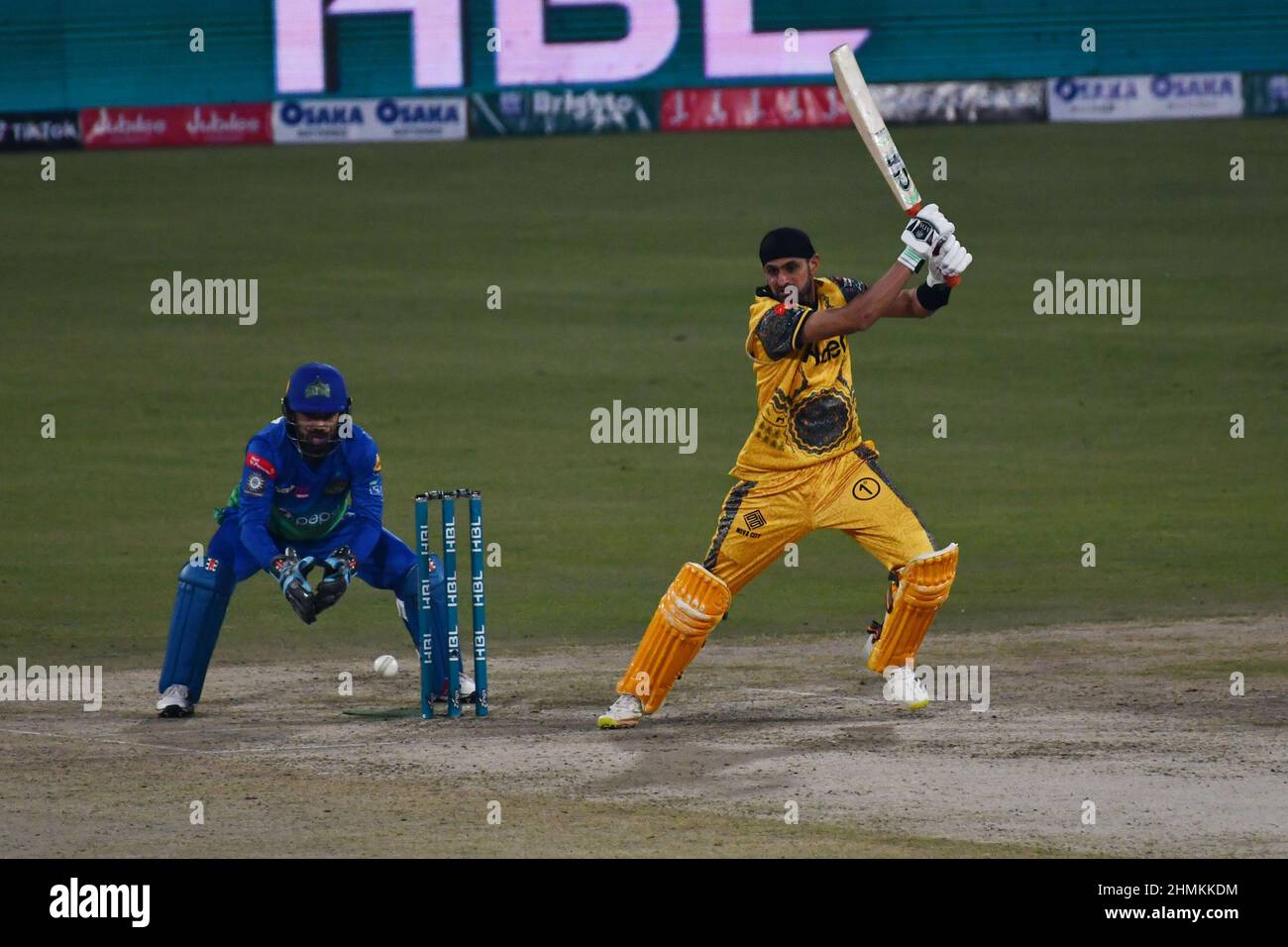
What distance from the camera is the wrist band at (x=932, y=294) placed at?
9.68m

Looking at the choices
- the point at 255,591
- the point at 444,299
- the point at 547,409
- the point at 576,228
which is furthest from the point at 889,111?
the point at 255,591

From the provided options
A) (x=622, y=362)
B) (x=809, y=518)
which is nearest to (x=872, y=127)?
(x=809, y=518)

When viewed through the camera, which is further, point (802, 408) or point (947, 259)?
point (802, 408)

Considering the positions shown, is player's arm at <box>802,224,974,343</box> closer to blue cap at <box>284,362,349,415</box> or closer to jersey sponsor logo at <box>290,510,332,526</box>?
blue cap at <box>284,362,349,415</box>

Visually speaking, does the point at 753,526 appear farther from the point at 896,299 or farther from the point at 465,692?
the point at 465,692

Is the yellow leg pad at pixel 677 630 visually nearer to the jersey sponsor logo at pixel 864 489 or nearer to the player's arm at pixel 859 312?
the jersey sponsor logo at pixel 864 489

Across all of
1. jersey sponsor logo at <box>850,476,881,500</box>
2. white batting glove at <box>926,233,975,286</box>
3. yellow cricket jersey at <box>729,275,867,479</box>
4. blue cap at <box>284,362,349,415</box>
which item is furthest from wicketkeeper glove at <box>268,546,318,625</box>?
white batting glove at <box>926,233,975,286</box>

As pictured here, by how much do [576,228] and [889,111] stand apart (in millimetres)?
6443

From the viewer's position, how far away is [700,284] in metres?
24.9

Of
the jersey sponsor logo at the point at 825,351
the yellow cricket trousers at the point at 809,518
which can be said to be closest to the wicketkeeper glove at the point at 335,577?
the yellow cricket trousers at the point at 809,518

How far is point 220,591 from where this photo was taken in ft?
34.1

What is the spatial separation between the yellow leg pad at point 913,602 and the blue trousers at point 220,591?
7.32 feet

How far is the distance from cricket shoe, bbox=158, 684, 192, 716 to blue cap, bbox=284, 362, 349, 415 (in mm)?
1613

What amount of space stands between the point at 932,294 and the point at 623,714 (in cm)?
251
